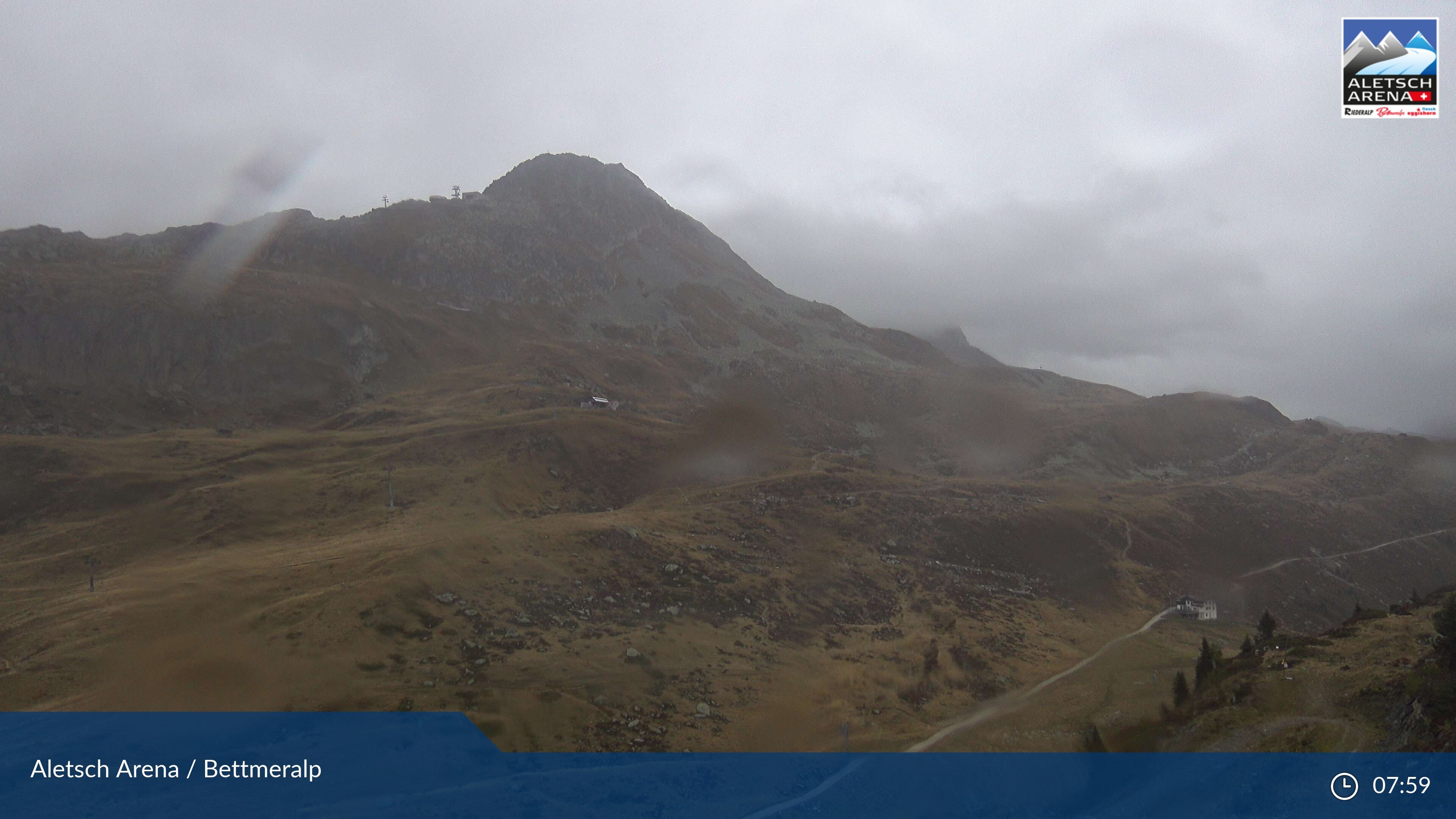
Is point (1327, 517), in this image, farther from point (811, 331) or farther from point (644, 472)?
point (811, 331)

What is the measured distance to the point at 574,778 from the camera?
2511cm

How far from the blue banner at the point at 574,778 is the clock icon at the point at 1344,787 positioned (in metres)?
0.05

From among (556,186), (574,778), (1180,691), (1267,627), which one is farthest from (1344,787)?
(556,186)

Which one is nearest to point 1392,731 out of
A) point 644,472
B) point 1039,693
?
point 1039,693

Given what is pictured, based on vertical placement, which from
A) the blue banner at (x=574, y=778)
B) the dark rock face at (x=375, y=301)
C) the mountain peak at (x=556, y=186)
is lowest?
the blue banner at (x=574, y=778)

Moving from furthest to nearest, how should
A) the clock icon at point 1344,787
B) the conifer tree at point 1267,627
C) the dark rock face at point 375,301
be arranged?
the dark rock face at point 375,301 < the conifer tree at point 1267,627 < the clock icon at point 1344,787

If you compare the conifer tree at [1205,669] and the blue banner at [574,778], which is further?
the conifer tree at [1205,669]

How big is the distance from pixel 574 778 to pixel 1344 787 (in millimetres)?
22869

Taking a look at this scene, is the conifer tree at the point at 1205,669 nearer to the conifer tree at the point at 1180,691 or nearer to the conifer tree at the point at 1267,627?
the conifer tree at the point at 1180,691

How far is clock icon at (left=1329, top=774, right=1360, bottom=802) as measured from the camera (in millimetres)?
21031

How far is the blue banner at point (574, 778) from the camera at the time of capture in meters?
21.5

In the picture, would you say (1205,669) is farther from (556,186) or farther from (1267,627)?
(556,186)

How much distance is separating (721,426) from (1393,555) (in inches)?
2802

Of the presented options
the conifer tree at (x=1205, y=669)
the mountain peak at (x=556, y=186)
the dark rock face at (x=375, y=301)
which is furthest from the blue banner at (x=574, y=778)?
the mountain peak at (x=556, y=186)
